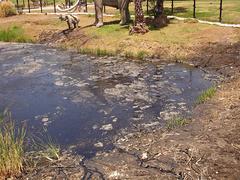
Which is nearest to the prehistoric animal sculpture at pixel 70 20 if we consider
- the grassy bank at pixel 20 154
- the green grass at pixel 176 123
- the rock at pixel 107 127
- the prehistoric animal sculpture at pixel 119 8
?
the prehistoric animal sculpture at pixel 119 8

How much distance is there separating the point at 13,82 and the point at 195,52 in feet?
23.9

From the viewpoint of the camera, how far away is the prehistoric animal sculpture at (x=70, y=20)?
23.5 metres

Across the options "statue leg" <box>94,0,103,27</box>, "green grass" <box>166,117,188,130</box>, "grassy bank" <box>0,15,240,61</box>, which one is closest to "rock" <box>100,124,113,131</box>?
"green grass" <box>166,117,188,130</box>

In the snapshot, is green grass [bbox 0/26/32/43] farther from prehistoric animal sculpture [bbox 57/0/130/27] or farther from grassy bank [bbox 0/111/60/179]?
grassy bank [bbox 0/111/60/179]

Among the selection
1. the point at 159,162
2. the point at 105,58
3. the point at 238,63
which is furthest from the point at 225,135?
the point at 105,58

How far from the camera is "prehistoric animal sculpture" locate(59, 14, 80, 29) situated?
23.5 m

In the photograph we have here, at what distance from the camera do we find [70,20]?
23.6 meters

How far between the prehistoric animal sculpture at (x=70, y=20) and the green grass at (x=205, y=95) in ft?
38.0

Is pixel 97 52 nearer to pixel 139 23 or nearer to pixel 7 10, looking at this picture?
pixel 139 23

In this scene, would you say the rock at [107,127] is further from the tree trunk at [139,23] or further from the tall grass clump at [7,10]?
the tall grass clump at [7,10]

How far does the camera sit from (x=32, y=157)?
30.8ft

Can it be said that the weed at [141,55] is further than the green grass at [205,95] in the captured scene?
Yes

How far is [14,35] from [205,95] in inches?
592

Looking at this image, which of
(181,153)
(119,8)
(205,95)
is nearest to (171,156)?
(181,153)
